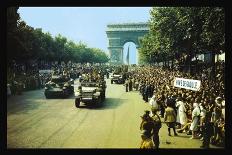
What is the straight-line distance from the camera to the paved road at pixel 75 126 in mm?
18828

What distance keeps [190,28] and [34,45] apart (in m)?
30.3

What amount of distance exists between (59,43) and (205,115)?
69344mm

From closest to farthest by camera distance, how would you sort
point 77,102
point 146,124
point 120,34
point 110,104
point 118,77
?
point 146,124
point 77,102
point 110,104
point 118,77
point 120,34

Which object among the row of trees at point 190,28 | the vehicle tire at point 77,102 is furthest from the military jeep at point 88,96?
the row of trees at point 190,28

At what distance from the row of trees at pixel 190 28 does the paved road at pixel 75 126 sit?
6.66 metres

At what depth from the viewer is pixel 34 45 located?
196 feet

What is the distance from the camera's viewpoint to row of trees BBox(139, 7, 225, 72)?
88.7 feet

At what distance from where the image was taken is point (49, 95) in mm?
34406

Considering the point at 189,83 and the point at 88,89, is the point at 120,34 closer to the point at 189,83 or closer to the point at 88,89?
the point at 88,89

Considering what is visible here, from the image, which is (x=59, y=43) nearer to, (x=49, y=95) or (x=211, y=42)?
(x=49, y=95)

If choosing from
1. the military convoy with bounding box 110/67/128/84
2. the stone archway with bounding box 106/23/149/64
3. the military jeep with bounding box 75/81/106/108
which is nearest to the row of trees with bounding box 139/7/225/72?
the military jeep with bounding box 75/81/106/108

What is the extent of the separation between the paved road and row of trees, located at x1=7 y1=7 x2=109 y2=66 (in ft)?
33.0

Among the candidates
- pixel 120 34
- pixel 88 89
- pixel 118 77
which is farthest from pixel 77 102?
pixel 120 34
